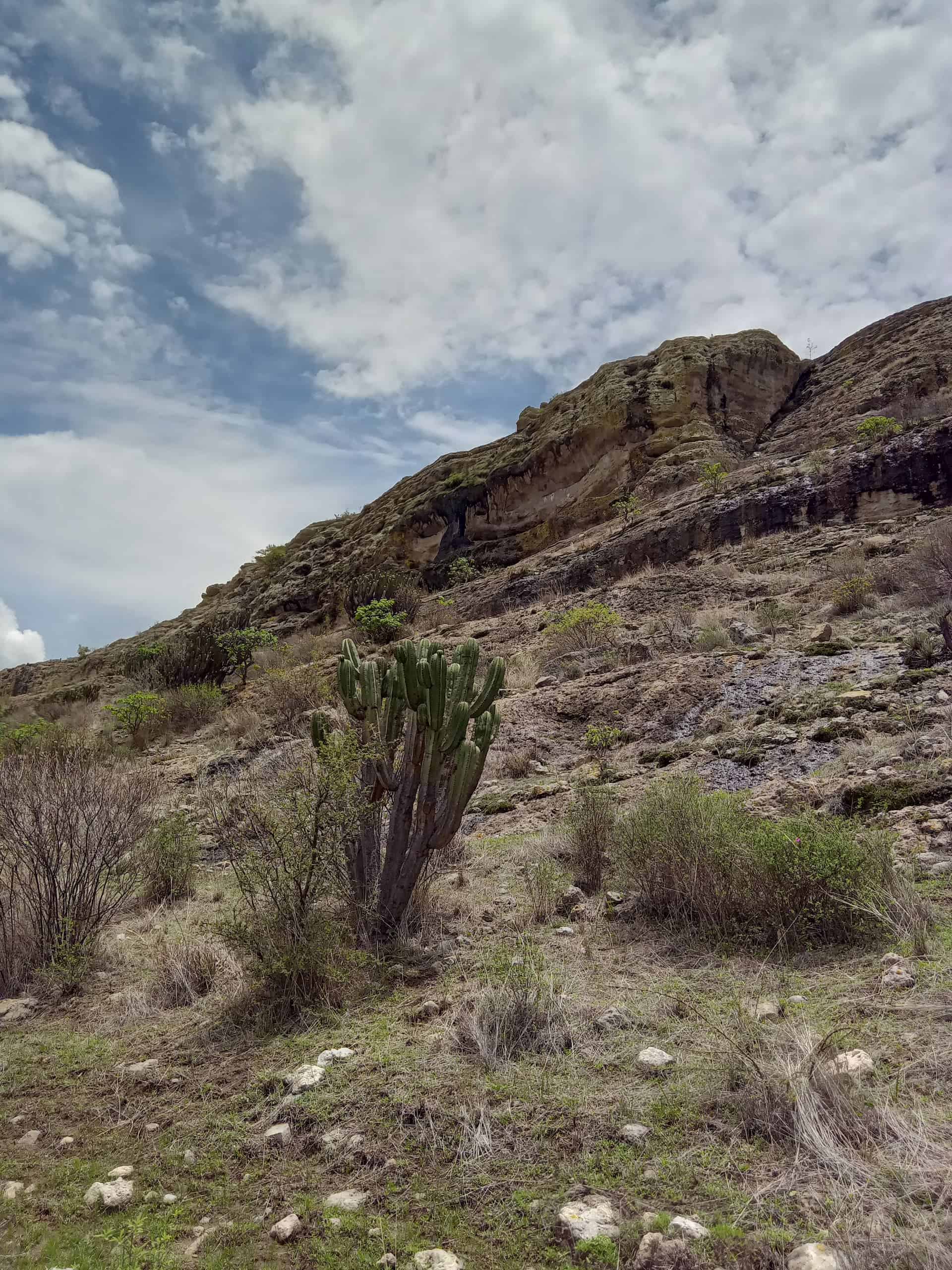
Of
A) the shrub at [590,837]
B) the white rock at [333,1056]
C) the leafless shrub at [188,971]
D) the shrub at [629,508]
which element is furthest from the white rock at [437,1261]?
the shrub at [629,508]

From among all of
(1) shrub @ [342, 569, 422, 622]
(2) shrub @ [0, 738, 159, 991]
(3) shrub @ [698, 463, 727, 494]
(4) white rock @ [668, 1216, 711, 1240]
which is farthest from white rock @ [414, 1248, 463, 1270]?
(1) shrub @ [342, 569, 422, 622]

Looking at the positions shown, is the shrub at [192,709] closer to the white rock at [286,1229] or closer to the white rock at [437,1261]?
the white rock at [286,1229]

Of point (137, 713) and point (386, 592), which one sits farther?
point (386, 592)

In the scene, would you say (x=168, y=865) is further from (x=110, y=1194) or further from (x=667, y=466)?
(x=667, y=466)

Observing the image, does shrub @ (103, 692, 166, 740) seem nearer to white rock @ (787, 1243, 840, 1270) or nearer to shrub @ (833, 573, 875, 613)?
shrub @ (833, 573, 875, 613)

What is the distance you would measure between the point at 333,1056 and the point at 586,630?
415 inches

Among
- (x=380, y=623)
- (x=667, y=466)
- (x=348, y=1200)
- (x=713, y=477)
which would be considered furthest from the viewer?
(x=667, y=466)

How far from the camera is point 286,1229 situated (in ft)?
7.14

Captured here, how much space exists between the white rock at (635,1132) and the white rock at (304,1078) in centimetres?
138

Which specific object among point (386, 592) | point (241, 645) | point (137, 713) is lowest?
point (137, 713)

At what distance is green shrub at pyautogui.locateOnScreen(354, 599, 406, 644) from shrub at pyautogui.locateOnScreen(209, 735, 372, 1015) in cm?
1555

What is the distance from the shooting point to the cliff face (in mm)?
16156

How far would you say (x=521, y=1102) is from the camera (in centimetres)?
263

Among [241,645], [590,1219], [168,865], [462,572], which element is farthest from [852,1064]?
[462,572]
